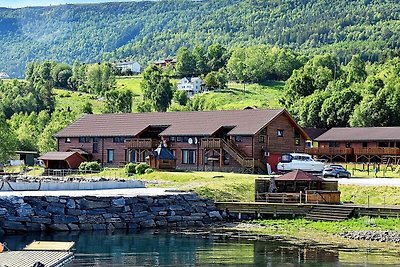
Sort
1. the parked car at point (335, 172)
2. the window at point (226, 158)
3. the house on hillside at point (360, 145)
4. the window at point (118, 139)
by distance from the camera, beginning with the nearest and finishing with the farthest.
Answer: the parked car at point (335, 172) < the window at point (226, 158) < the window at point (118, 139) < the house on hillside at point (360, 145)

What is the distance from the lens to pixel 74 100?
173 m

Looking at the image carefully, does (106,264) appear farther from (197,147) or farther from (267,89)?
(267,89)

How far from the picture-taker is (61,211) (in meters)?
46.6

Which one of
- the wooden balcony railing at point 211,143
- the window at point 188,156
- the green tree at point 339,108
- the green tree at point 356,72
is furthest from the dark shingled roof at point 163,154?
the green tree at point 356,72

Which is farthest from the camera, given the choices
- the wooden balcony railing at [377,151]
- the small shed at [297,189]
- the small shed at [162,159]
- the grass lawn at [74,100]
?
the grass lawn at [74,100]

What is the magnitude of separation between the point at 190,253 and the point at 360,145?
176ft

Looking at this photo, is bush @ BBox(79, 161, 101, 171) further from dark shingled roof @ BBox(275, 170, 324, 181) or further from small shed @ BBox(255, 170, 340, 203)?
dark shingled roof @ BBox(275, 170, 324, 181)

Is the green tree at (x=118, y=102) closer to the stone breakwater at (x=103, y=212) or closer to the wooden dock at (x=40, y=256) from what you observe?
the stone breakwater at (x=103, y=212)

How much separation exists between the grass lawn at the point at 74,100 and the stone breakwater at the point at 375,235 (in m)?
116

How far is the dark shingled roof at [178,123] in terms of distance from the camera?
242 feet

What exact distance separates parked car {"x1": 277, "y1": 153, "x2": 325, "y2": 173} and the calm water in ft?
88.2

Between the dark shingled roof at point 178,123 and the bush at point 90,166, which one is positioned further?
the bush at point 90,166

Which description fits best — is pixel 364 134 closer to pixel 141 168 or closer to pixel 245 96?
pixel 141 168

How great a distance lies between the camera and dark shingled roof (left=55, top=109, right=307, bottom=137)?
73.9 m
